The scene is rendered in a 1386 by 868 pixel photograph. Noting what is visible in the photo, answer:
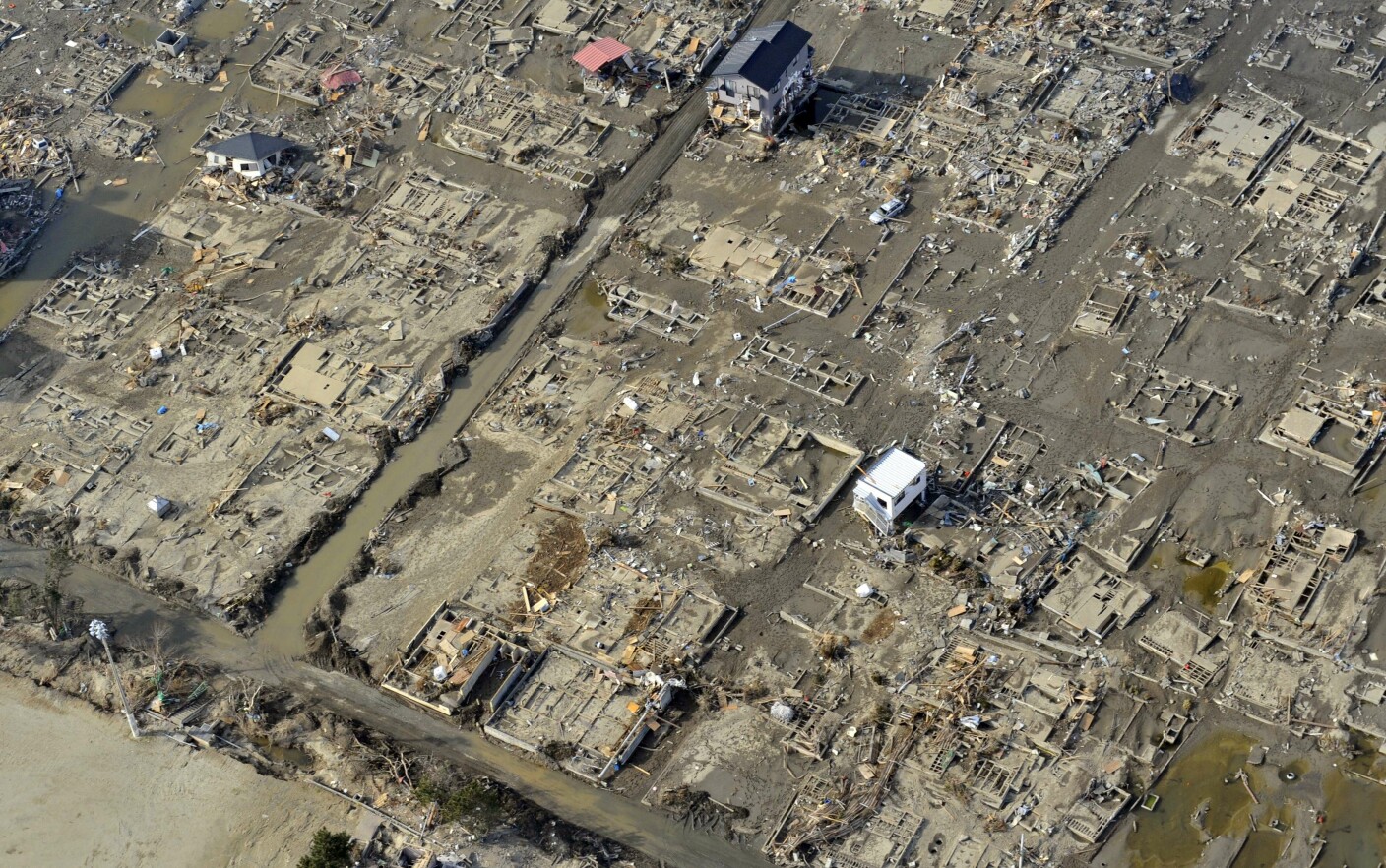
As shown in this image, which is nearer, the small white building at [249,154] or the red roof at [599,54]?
the small white building at [249,154]

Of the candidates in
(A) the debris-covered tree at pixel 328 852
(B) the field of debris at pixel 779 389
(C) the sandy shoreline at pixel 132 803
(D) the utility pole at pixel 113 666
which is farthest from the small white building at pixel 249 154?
(A) the debris-covered tree at pixel 328 852

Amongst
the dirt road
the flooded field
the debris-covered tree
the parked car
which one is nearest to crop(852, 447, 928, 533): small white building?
the flooded field

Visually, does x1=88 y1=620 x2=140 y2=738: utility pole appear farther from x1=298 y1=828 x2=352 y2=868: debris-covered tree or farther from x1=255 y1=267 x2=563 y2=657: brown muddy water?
x1=298 y1=828 x2=352 y2=868: debris-covered tree

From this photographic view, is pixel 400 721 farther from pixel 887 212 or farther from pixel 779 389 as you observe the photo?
pixel 887 212

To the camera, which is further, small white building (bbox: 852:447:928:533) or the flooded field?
small white building (bbox: 852:447:928:533)

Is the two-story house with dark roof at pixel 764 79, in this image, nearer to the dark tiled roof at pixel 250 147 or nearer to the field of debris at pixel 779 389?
the field of debris at pixel 779 389

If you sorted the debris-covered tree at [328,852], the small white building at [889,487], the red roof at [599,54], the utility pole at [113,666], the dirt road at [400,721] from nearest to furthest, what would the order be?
the debris-covered tree at [328,852], the dirt road at [400,721], the utility pole at [113,666], the small white building at [889,487], the red roof at [599,54]

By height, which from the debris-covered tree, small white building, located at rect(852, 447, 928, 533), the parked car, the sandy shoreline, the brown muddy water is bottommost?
the sandy shoreline

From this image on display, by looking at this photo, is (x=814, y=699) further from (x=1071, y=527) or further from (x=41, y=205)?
(x=41, y=205)
